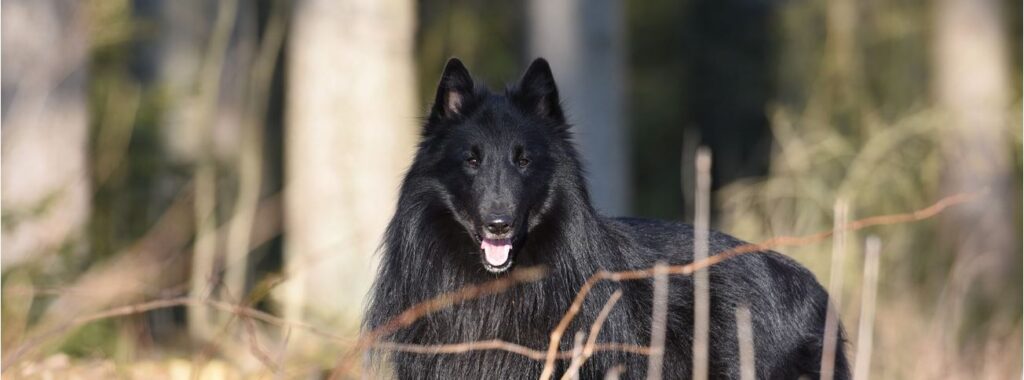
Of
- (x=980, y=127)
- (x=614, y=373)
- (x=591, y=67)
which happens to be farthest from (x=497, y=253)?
(x=980, y=127)

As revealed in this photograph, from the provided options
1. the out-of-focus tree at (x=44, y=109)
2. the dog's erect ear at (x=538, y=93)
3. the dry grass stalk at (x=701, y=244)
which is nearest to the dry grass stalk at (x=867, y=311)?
the dry grass stalk at (x=701, y=244)

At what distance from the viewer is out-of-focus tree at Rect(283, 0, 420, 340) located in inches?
396

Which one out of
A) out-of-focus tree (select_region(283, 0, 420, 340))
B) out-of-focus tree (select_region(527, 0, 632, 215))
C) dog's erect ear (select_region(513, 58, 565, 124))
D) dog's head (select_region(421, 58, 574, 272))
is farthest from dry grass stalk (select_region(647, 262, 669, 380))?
out-of-focus tree (select_region(527, 0, 632, 215))

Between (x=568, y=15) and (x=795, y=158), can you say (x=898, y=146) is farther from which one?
(x=568, y=15)

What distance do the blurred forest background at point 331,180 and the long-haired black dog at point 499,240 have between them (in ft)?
1.45

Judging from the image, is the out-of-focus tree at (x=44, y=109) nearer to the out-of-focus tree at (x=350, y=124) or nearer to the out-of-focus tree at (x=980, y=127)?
the out-of-focus tree at (x=350, y=124)

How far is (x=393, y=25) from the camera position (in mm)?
10133

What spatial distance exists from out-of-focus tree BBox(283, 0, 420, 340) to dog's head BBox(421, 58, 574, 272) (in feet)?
14.4

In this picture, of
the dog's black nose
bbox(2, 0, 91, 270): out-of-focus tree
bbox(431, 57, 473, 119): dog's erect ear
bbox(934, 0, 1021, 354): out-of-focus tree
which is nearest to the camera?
the dog's black nose

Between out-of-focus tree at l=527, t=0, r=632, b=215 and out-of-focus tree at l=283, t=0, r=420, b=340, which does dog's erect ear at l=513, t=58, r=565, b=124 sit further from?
out-of-focus tree at l=527, t=0, r=632, b=215

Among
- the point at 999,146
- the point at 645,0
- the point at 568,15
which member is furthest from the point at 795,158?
A: the point at 645,0

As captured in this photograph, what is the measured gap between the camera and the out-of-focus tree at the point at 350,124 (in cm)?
1007

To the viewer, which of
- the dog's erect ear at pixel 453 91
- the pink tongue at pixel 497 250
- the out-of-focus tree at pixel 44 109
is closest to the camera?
the pink tongue at pixel 497 250

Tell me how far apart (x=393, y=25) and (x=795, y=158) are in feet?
9.98
